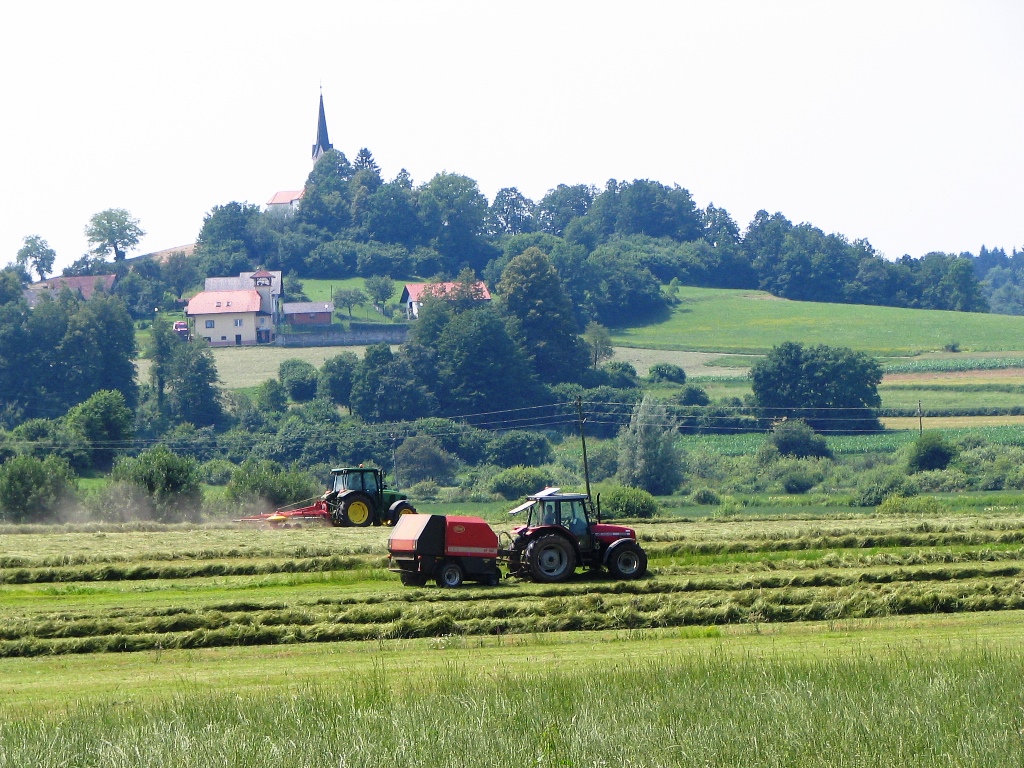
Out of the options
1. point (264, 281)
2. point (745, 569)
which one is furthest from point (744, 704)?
point (264, 281)

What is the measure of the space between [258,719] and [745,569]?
48.6ft

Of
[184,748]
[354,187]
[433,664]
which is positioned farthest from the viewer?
[354,187]

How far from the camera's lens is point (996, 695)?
1336 cm

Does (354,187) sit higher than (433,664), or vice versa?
(354,187)

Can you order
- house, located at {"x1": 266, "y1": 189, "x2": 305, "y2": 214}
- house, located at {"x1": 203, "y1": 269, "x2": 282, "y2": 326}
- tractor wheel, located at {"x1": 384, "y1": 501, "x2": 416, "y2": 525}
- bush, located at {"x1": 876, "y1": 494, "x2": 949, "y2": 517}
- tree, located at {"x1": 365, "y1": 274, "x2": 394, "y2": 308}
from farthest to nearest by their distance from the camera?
house, located at {"x1": 266, "y1": 189, "x2": 305, "y2": 214} < tree, located at {"x1": 365, "y1": 274, "x2": 394, "y2": 308} < house, located at {"x1": 203, "y1": 269, "x2": 282, "y2": 326} < bush, located at {"x1": 876, "y1": 494, "x2": 949, "y2": 517} < tractor wheel, located at {"x1": 384, "y1": 501, "x2": 416, "y2": 525}

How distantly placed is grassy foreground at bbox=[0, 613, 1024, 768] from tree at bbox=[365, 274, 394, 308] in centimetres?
11831

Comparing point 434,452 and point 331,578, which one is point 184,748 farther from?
point 434,452

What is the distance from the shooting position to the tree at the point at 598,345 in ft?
354

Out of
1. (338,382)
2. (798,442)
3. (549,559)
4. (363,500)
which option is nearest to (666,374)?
(338,382)

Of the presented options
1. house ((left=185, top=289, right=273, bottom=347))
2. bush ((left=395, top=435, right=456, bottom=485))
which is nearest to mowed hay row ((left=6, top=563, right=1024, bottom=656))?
bush ((left=395, top=435, right=456, bottom=485))

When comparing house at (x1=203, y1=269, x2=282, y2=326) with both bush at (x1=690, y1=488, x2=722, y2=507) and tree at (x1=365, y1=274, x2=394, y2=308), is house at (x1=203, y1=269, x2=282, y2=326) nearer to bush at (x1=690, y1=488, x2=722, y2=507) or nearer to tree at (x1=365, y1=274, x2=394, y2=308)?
tree at (x1=365, y1=274, x2=394, y2=308)

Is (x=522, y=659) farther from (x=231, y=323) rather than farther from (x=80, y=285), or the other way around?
(x=80, y=285)

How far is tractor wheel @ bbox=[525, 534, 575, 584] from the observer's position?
944 inches

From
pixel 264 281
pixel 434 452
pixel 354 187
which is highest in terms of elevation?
pixel 354 187
